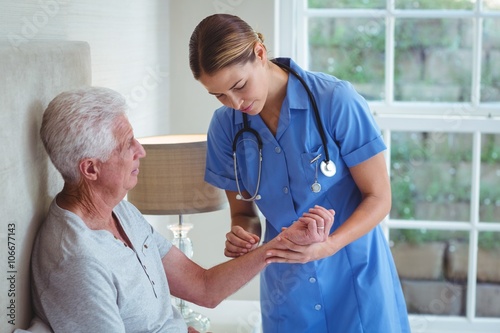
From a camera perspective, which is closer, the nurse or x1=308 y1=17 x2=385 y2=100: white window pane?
the nurse

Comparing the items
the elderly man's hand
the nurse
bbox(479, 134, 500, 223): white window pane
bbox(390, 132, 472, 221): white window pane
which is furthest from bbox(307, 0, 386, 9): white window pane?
the elderly man's hand

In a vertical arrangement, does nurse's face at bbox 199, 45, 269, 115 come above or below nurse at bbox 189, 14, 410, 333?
above

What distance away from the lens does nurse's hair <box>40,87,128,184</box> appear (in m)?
1.69

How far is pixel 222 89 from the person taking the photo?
190 cm

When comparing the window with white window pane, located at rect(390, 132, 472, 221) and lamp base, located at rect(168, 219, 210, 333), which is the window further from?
lamp base, located at rect(168, 219, 210, 333)

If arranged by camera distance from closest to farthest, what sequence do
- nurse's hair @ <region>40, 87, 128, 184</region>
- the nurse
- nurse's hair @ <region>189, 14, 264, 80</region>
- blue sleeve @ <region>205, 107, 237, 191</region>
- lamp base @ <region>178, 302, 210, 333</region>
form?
1. nurse's hair @ <region>40, 87, 128, 184</region>
2. nurse's hair @ <region>189, 14, 264, 80</region>
3. the nurse
4. blue sleeve @ <region>205, 107, 237, 191</region>
5. lamp base @ <region>178, 302, 210, 333</region>

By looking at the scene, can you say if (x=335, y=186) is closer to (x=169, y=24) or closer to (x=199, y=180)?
(x=199, y=180)

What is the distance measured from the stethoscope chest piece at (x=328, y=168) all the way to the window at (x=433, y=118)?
1580mm

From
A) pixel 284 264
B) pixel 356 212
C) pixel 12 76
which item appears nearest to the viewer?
pixel 12 76

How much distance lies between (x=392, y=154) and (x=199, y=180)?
1.45 meters

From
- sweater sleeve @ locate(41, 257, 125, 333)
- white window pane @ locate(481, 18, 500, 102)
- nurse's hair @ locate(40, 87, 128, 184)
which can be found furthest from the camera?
white window pane @ locate(481, 18, 500, 102)

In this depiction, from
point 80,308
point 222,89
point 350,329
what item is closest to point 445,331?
point 350,329

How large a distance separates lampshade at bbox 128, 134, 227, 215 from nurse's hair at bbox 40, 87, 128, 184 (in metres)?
0.64

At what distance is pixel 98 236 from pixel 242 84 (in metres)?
0.52
